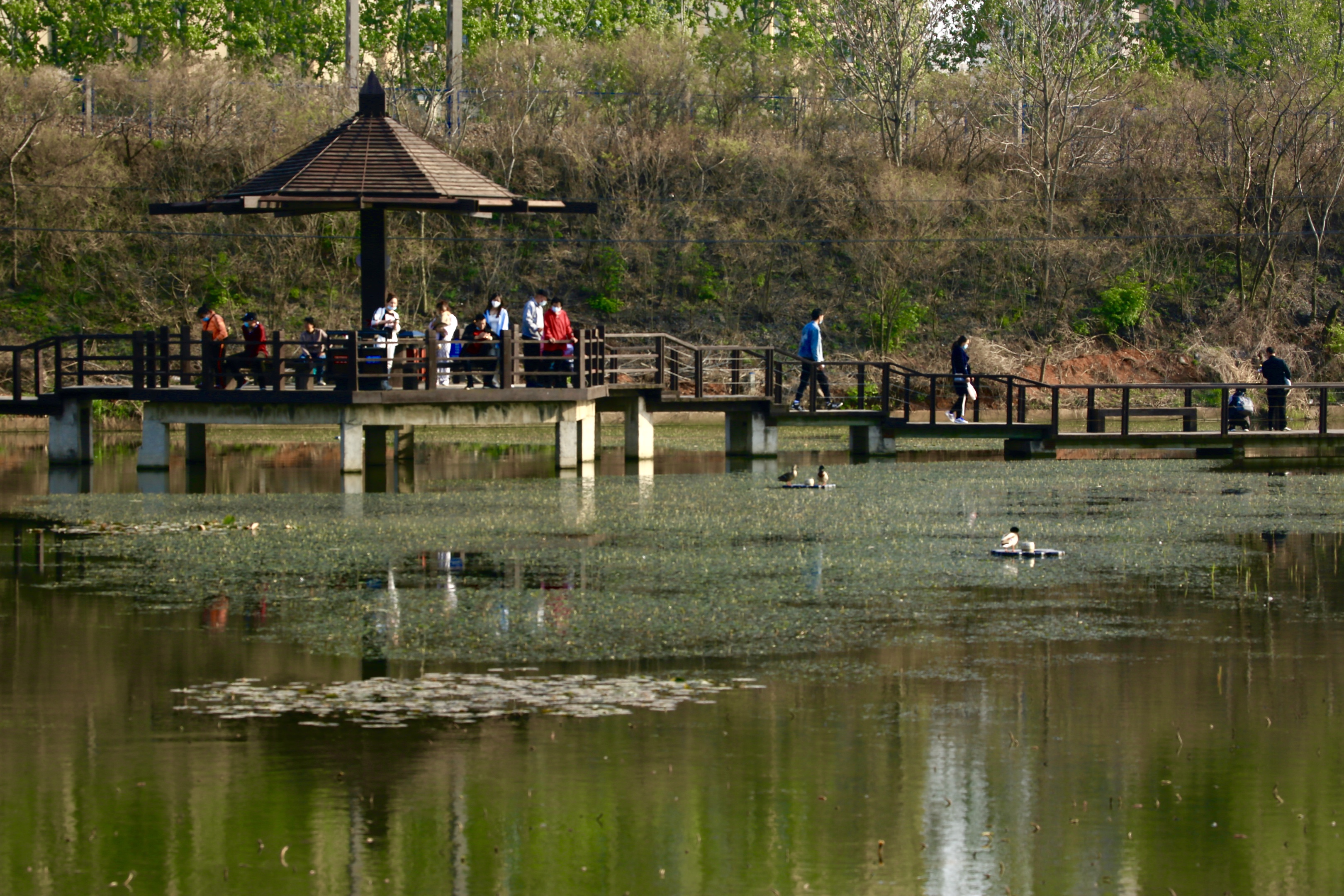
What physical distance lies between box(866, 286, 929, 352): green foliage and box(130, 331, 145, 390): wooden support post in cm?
2514

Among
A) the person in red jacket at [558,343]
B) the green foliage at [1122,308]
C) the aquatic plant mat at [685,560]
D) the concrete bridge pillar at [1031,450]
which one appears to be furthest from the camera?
the green foliage at [1122,308]

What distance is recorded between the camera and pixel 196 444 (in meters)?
32.1

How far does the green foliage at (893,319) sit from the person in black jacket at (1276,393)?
16876 millimetres

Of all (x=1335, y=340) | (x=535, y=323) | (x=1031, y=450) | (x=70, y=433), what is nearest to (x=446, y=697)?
(x=535, y=323)

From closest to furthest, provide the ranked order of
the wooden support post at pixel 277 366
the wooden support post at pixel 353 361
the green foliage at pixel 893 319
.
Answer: the wooden support post at pixel 353 361 < the wooden support post at pixel 277 366 < the green foliage at pixel 893 319

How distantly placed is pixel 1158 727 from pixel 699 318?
40.3m

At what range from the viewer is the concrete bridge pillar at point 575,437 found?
30.2 metres

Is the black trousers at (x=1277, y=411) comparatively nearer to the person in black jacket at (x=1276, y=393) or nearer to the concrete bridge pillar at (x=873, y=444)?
the person in black jacket at (x=1276, y=393)

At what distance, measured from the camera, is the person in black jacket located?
34.3 meters

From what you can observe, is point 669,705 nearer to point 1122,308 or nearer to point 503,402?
point 503,402

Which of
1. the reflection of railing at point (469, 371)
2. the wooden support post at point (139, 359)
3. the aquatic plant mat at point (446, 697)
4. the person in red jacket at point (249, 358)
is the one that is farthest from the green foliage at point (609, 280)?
the aquatic plant mat at point (446, 697)

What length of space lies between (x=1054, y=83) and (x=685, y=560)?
37.8 meters

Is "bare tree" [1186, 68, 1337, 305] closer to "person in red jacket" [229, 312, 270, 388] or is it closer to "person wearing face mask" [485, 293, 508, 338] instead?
"person wearing face mask" [485, 293, 508, 338]

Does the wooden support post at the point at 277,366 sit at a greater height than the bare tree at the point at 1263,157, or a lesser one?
lesser
